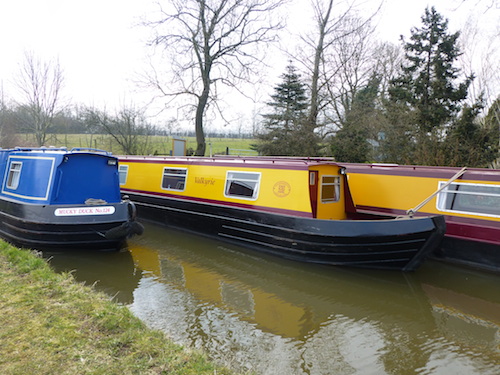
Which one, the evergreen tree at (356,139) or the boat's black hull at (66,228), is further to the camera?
the evergreen tree at (356,139)

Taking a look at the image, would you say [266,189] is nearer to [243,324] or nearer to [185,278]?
[185,278]

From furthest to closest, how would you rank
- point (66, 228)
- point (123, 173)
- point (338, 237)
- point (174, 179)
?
point (123, 173) < point (174, 179) < point (66, 228) < point (338, 237)

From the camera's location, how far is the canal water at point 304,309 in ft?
13.3

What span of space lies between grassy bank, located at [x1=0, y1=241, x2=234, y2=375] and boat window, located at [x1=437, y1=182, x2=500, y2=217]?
5680mm

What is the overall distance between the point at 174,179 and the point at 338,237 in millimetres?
4818

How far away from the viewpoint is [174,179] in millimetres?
9875

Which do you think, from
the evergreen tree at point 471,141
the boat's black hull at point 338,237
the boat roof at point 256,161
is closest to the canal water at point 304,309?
the boat's black hull at point 338,237

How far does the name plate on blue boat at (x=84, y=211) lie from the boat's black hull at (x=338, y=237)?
2395mm

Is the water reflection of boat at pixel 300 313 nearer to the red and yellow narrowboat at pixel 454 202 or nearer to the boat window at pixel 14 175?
the red and yellow narrowboat at pixel 454 202

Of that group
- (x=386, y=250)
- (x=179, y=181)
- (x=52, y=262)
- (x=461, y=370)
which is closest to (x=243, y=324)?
(x=461, y=370)


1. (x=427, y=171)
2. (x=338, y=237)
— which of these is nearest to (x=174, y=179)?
(x=338, y=237)

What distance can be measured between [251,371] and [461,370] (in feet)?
6.95

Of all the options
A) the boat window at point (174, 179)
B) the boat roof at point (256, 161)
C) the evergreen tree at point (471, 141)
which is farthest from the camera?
the evergreen tree at point (471, 141)

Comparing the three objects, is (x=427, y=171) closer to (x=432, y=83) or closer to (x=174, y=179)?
(x=174, y=179)
